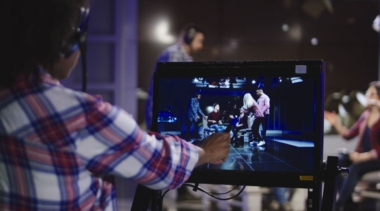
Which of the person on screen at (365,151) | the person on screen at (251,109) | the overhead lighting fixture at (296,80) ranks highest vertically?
the overhead lighting fixture at (296,80)

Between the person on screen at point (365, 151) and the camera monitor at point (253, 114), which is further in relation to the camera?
the person on screen at point (365, 151)

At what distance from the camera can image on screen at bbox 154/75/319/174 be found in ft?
4.31

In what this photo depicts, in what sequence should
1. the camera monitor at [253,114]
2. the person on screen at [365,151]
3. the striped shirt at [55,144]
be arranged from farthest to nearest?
the person on screen at [365,151] → the camera monitor at [253,114] → the striped shirt at [55,144]

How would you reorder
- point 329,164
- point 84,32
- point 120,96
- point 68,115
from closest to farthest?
point 68,115 < point 84,32 < point 329,164 < point 120,96

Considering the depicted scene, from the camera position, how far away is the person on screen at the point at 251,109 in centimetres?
133

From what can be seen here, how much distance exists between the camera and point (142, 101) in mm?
5398

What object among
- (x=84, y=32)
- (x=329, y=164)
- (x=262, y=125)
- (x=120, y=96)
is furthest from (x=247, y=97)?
(x=120, y=96)

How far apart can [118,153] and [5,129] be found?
8.1 inches

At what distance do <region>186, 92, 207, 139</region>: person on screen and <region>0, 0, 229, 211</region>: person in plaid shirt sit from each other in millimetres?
412

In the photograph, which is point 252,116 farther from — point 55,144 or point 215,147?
point 55,144

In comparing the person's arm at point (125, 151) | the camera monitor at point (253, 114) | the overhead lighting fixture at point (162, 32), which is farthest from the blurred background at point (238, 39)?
the person's arm at point (125, 151)

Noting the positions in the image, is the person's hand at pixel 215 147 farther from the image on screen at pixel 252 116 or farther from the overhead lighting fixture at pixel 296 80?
the overhead lighting fixture at pixel 296 80

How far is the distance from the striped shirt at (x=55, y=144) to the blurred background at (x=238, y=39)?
14.4 ft

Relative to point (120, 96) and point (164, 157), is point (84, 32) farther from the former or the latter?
point (120, 96)
